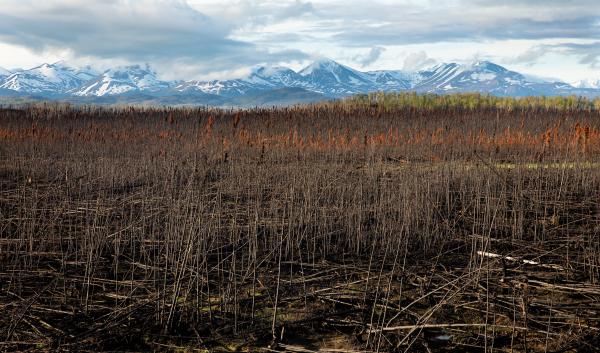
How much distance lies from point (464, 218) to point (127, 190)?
518cm

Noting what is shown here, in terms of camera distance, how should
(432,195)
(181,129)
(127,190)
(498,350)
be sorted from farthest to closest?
(181,129), (127,190), (432,195), (498,350)

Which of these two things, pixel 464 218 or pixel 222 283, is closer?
pixel 222 283

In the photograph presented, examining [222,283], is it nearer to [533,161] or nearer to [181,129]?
[533,161]

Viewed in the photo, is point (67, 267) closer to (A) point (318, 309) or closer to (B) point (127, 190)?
(A) point (318, 309)

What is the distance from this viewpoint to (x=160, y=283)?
549cm

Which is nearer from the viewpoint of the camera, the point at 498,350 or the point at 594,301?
the point at 498,350

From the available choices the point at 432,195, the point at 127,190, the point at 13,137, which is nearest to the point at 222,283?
the point at 432,195

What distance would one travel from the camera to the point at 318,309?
195 inches

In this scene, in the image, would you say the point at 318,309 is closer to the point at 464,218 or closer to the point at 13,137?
the point at 464,218

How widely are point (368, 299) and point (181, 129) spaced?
1572 cm

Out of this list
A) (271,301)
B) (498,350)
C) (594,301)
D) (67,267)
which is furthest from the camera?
(67,267)

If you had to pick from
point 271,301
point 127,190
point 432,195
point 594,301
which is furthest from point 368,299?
point 127,190

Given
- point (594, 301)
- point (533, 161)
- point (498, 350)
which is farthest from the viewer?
point (533, 161)

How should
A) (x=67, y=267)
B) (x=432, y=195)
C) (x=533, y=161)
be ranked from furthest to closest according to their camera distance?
1. (x=533, y=161)
2. (x=432, y=195)
3. (x=67, y=267)
